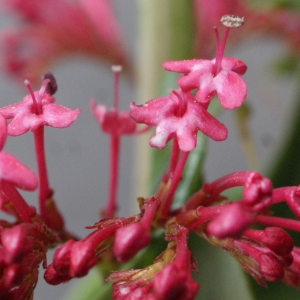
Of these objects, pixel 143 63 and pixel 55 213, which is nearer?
pixel 55 213

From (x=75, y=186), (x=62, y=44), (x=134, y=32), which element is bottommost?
(x=75, y=186)

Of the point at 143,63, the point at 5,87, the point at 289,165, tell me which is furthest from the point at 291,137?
the point at 5,87

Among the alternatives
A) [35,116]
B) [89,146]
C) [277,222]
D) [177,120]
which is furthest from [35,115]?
[89,146]

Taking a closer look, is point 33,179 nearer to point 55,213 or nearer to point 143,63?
point 55,213

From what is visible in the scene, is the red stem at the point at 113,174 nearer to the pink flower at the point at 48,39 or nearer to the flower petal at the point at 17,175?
the flower petal at the point at 17,175

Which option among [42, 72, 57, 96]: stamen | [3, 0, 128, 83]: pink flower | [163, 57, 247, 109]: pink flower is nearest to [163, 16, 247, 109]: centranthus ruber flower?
[163, 57, 247, 109]: pink flower

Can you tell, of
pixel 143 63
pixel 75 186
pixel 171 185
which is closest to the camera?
pixel 171 185

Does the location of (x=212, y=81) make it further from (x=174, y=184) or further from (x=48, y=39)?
(x=48, y=39)
